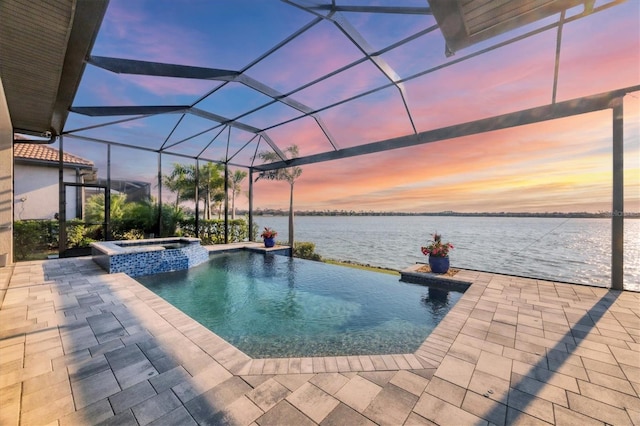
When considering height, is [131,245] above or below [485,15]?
below

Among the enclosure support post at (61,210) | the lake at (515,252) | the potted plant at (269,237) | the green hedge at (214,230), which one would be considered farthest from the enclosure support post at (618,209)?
the enclosure support post at (61,210)

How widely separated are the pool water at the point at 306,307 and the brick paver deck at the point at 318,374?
542 millimetres

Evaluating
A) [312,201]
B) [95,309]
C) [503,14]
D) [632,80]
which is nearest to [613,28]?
[632,80]

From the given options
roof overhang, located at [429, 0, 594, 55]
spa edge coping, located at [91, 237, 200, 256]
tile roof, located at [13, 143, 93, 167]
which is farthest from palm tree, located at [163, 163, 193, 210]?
roof overhang, located at [429, 0, 594, 55]

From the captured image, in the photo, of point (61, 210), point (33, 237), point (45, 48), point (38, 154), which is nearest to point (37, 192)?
point (38, 154)

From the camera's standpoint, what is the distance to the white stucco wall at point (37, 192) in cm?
951

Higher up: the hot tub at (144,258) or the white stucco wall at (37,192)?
the white stucco wall at (37,192)

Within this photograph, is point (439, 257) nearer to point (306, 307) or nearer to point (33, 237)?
point (306, 307)

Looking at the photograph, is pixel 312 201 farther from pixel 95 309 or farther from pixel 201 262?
pixel 95 309

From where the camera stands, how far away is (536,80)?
185 inches

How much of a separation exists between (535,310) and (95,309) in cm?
661

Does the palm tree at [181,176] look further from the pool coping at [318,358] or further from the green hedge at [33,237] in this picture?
the pool coping at [318,358]

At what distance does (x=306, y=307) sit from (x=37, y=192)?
1226cm

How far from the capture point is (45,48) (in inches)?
131
